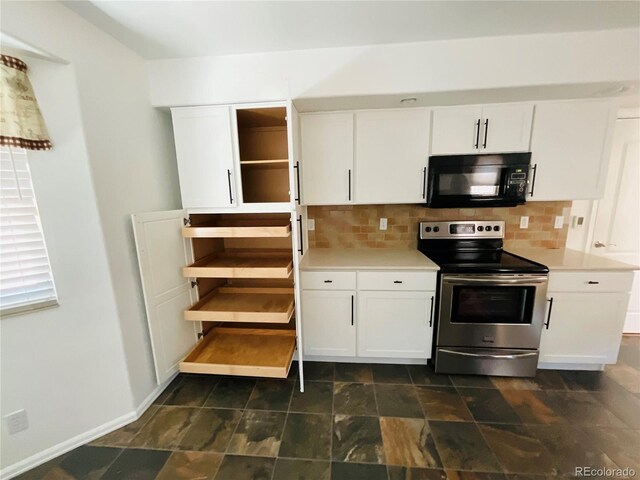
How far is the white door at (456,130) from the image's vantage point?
199 centimetres

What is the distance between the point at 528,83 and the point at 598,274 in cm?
150

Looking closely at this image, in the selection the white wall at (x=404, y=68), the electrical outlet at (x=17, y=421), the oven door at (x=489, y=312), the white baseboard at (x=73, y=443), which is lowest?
the white baseboard at (x=73, y=443)

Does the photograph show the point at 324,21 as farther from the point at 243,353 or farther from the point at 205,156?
the point at 243,353

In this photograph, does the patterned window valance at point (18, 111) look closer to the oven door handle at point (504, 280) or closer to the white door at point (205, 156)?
the white door at point (205, 156)

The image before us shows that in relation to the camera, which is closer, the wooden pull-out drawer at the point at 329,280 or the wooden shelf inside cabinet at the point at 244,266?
the wooden shelf inside cabinet at the point at 244,266

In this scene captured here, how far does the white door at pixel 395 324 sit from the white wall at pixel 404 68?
5.00 ft

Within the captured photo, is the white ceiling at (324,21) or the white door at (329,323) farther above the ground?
the white ceiling at (324,21)

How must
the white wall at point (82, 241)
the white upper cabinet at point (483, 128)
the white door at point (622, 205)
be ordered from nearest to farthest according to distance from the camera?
the white wall at point (82, 241)
the white upper cabinet at point (483, 128)
the white door at point (622, 205)

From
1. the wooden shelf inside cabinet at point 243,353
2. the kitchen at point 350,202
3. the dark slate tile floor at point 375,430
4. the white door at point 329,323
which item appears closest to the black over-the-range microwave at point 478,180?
the kitchen at point 350,202

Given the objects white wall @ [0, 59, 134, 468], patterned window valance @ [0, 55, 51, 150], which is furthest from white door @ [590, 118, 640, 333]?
patterned window valance @ [0, 55, 51, 150]

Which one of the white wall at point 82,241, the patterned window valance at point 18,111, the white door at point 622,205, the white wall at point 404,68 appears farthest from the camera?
the white door at point 622,205

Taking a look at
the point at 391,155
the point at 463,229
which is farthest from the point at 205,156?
the point at 463,229

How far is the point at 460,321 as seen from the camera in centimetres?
199

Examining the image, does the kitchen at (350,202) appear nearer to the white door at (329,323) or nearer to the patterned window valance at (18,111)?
the white door at (329,323)
